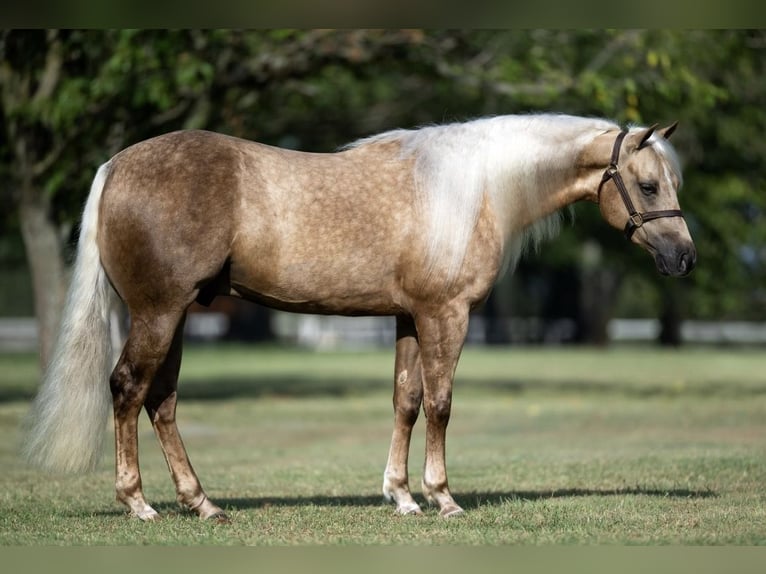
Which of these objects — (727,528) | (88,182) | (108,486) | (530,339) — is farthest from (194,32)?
(530,339)

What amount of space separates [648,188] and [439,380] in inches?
78.6

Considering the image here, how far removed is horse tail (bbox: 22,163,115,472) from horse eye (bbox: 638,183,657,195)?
3.69 m

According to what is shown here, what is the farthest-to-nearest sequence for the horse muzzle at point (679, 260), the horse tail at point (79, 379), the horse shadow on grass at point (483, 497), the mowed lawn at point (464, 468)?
the horse shadow on grass at point (483, 497), the horse muzzle at point (679, 260), the horse tail at point (79, 379), the mowed lawn at point (464, 468)

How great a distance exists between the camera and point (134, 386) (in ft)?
25.5

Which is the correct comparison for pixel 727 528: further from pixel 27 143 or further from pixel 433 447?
pixel 27 143

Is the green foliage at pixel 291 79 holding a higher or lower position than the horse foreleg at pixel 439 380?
higher

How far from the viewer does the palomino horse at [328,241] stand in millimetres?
7730

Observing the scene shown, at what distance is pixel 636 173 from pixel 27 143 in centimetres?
1167

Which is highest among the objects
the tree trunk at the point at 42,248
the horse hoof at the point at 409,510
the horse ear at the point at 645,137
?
the horse ear at the point at 645,137

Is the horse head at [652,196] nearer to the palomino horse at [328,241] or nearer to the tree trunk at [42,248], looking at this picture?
the palomino horse at [328,241]

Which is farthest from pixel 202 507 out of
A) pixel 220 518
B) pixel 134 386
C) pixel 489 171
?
pixel 489 171

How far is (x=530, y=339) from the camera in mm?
53344

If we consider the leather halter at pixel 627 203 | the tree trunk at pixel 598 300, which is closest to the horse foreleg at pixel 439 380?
the leather halter at pixel 627 203

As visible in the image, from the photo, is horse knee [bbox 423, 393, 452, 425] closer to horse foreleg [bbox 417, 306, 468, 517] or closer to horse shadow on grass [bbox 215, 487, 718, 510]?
horse foreleg [bbox 417, 306, 468, 517]
